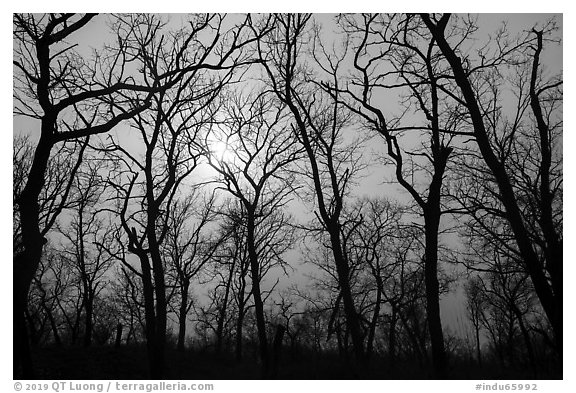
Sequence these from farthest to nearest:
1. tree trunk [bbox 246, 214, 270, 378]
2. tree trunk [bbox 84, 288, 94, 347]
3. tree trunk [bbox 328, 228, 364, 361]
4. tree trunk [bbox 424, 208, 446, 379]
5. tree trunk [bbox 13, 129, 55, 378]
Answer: tree trunk [bbox 84, 288, 94, 347] → tree trunk [bbox 246, 214, 270, 378] → tree trunk [bbox 328, 228, 364, 361] → tree trunk [bbox 424, 208, 446, 379] → tree trunk [bbox 13, 129, 55, 378]

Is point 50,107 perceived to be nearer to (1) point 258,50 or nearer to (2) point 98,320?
(1) point 258,50

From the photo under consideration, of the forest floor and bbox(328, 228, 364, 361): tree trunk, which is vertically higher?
bbox(328, 228, 364, 361): tree trunk

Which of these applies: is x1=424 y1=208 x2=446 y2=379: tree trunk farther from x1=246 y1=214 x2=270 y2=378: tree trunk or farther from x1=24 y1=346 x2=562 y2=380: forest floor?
x1=246 y1=214 x2=270 y2=378: tree trunk

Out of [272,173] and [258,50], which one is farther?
[272,173]

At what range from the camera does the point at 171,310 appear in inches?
1373

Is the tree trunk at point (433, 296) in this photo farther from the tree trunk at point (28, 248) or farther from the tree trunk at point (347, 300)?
the tree trunk at point (28, 248)

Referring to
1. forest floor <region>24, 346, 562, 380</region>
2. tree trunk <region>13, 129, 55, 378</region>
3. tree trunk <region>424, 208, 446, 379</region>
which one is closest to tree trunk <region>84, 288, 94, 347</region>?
forest floor <region>24, 346, 562, 380</region>

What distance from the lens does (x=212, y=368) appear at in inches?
805

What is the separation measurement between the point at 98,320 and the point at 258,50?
38.6 m

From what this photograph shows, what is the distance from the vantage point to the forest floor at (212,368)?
38.3 ft

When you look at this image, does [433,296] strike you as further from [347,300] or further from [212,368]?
[212,368]

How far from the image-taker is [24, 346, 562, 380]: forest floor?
460 inches

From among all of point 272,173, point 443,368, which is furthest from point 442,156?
point 272,173

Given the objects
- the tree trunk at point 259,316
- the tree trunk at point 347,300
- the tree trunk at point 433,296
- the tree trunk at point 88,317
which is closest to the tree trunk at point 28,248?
the tree trunk at point 259,316
